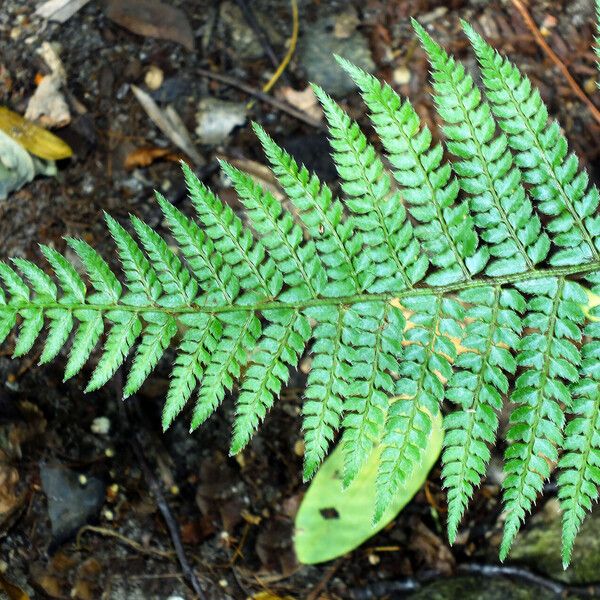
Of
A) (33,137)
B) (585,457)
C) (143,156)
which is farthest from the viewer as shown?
(143,156)

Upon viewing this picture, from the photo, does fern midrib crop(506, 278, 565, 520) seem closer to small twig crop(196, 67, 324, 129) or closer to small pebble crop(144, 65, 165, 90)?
small twig crop(196, 67, 324, 129)

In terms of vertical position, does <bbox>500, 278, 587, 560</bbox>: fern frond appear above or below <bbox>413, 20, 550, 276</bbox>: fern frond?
below

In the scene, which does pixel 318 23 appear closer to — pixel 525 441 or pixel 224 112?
pixel 224 112

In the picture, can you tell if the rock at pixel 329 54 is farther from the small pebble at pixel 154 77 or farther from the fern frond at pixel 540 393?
the fern frond at pixel 540 393

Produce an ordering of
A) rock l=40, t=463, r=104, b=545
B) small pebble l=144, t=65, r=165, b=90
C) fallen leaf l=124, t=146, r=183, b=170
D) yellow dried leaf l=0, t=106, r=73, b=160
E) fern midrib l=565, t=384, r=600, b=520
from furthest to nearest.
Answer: small pebble l=144, t=65, r=165, b=90
fallen leaf l=124, t=146, r=183, b=170
yellow dried leaf l=0, t=106, r=73, b=160
rock l=40, t=463, r=104, b=545
fern midrib l=565, t=384, r=600, b=520

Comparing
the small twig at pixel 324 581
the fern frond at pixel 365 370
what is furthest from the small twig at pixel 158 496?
the fern frond at pixel 365 370

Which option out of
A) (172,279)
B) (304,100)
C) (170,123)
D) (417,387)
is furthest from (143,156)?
(417,387)

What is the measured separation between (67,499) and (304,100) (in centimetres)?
204

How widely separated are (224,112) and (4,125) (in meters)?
0.97

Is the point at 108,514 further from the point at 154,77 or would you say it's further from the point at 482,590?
the point at 154,77

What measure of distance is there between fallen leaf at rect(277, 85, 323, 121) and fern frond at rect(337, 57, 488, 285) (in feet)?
4.39

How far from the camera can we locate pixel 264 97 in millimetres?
3383

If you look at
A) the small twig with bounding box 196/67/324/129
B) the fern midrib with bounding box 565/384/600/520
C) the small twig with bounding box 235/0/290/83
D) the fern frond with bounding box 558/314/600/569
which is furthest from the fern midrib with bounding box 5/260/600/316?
the small twig with bounding box 235/0/290/83

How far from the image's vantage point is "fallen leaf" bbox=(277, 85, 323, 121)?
3373 mm
